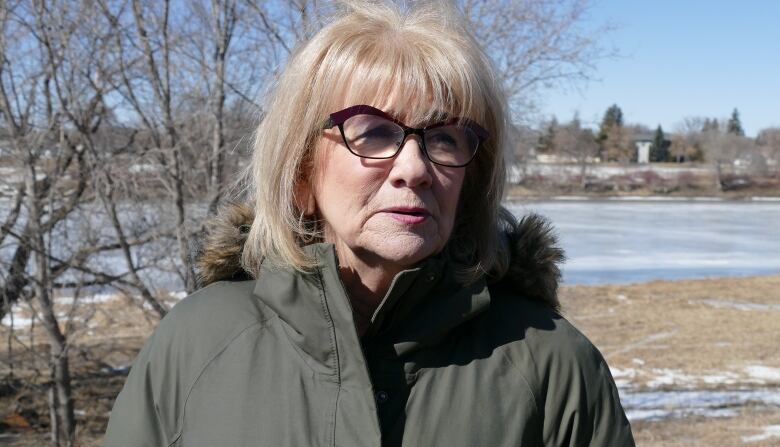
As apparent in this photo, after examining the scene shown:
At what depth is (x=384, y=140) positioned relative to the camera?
152 centimetres

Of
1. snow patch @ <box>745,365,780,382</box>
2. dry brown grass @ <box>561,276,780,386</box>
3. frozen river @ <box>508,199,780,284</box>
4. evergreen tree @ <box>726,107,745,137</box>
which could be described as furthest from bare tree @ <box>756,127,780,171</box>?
snow patch @ <box>745,365,780,382</box>

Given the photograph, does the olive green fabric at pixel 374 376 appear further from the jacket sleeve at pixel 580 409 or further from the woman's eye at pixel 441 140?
the woman's eye at pixel 441 140

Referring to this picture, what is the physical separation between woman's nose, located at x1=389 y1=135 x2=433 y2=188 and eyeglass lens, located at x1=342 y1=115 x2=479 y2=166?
0.05 feet

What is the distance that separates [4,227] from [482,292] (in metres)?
5.90

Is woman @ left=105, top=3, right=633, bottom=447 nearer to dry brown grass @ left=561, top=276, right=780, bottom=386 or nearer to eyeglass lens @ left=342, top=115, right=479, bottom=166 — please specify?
eyeglass lens @ left=342, top=115, right=479, bottom=166

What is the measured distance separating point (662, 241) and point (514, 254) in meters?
23.3

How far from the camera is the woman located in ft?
4.75

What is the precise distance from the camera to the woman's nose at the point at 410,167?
1.50m

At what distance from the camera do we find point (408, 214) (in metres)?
1.52

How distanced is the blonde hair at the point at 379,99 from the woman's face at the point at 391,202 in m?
0.06

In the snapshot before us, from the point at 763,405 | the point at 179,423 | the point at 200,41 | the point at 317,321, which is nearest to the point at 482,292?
the point at 317,321

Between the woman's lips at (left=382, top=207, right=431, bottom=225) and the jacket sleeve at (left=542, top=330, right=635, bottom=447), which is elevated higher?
the woman's lips at (left=382, top=207, right=431, bottom=225)

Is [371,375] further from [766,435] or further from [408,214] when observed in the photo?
[766,435]

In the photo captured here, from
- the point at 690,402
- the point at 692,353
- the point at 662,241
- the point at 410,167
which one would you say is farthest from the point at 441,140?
the point at 662,241
